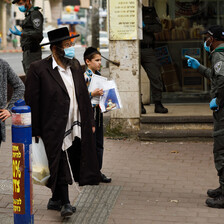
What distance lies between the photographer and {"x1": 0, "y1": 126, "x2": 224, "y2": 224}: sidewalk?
5.32m

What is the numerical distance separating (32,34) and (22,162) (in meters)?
5.19

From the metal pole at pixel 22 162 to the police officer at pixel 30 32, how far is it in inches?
196

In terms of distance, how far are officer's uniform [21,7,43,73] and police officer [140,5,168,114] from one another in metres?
1.81

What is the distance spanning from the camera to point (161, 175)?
691 cm

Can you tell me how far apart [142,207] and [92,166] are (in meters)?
0.70

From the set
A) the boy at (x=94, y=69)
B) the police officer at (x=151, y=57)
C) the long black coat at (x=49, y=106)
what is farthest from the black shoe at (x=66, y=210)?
the police officer at (x=151, y=57)

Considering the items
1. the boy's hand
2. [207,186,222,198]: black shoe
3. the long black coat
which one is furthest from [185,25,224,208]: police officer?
the long black coat

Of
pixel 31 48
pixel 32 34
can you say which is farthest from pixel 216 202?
pixel 31 48

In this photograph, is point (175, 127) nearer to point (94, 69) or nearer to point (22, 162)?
point (94, 69)

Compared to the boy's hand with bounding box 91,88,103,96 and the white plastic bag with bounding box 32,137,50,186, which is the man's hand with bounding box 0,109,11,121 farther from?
the boy's hand with bounding box 91,88,103,96

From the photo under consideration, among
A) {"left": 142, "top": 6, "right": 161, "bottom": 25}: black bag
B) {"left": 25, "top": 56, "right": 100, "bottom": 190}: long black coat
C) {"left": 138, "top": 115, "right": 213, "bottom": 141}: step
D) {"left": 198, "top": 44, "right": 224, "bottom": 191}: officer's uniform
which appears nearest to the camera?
{"left": 25, "top": 56, "right": 100, "bottom": 190}: long black coat

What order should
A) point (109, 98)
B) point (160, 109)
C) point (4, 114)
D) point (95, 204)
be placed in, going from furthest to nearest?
point (160, 109) < point (109, 98) < point (95, 204) < point (4, 114)

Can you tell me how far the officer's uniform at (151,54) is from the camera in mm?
9406

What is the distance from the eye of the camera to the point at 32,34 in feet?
30.3
